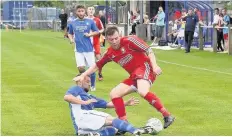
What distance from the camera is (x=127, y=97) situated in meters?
16.2

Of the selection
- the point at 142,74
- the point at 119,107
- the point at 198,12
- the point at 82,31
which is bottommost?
the point at 119,107

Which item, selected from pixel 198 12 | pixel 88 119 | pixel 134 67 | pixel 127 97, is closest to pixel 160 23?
pixel 198 12

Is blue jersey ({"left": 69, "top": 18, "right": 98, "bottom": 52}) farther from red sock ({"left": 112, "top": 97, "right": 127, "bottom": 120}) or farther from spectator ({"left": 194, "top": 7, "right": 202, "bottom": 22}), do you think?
spectator ({"left": 194, "top": 7, "right": 202, "bottom": 22})

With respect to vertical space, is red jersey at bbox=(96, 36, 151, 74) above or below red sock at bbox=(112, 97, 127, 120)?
above

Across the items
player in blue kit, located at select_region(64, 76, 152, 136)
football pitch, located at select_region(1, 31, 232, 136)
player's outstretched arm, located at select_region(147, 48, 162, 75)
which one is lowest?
football pitch, located at select_region(1, 31, 232, 136)

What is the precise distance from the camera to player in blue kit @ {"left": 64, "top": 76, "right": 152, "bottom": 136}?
10.4 m

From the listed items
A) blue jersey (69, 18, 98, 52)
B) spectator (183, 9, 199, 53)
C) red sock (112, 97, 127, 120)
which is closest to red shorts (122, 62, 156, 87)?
red sock (112, 97, 127, 120)

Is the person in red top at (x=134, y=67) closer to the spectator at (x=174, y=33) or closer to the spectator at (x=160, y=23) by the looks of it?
the spectator at (x=174, y=33)

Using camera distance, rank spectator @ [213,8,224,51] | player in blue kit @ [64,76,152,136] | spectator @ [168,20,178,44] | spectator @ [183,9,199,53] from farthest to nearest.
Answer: spectator @ [168,20,178,44] → spectator @ [183,9,199,53] → spectator @ [213,8,224,51] → player in blue kit @ [64,76,152,136]

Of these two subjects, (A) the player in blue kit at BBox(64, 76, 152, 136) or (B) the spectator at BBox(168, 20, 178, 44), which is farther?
(B) the spectator at BBox(168, 20, 178, 44)

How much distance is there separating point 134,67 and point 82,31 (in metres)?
6.12

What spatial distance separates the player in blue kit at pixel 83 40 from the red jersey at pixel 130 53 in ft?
19.1

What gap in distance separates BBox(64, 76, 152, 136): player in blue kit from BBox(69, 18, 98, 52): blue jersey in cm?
644

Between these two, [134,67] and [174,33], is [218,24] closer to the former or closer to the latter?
[174,33]
